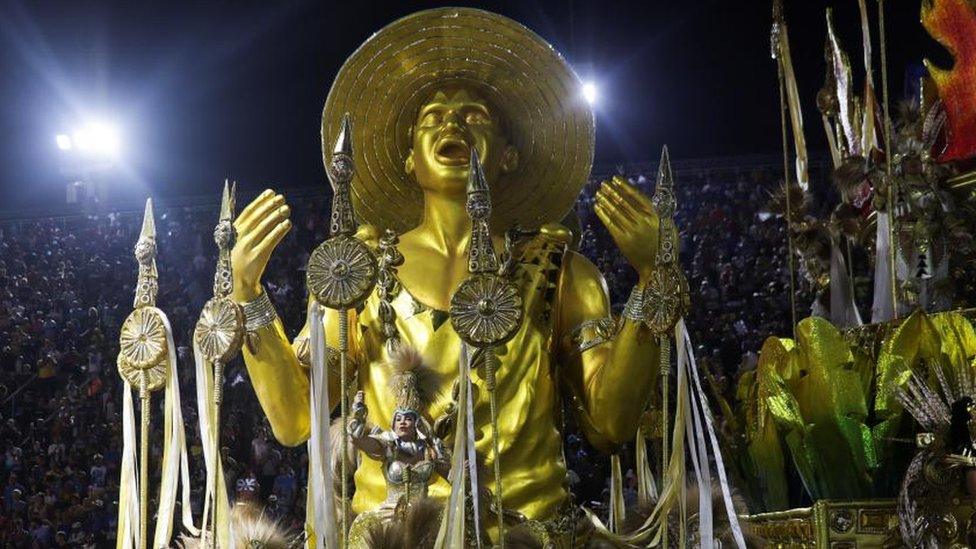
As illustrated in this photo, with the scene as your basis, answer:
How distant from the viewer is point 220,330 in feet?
10.3

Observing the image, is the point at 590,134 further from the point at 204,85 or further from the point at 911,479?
the point at 204,85

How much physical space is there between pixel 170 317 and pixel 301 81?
1.63 metres

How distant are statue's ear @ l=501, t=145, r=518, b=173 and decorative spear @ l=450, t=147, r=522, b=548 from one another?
0.98 m

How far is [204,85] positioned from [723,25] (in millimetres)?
3205

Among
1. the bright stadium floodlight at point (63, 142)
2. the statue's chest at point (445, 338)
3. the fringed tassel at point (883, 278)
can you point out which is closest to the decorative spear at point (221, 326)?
the statue's chest at point (445, 338)

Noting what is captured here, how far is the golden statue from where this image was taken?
136 inches

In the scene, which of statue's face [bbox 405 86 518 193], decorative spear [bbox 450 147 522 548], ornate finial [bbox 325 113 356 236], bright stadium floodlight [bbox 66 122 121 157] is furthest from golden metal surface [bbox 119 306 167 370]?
bright stadium floodlight [bbox 66 122 121 157]

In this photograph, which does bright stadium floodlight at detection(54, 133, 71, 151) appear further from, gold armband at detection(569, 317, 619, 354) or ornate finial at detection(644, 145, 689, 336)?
ornate finial at detection(644, 145, 689, 336)

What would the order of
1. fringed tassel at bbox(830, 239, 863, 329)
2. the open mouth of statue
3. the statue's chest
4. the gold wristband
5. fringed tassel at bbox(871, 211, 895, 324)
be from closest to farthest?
the gold wristband → the statue's chest → the open mouth of statue → fringed tassel at bbox(871, 211, 895, 324) → fringed tassel at bbox(830, 239, 863, 329)

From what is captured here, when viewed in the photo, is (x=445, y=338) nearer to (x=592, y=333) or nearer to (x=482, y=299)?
(x=592, y=333)

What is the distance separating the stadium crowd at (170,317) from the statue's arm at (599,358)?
8.39 ft

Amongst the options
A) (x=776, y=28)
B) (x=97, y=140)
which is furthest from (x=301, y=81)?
(x=776, y=28)

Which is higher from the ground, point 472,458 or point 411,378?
point 411,378

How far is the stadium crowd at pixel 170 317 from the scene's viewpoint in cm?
711
